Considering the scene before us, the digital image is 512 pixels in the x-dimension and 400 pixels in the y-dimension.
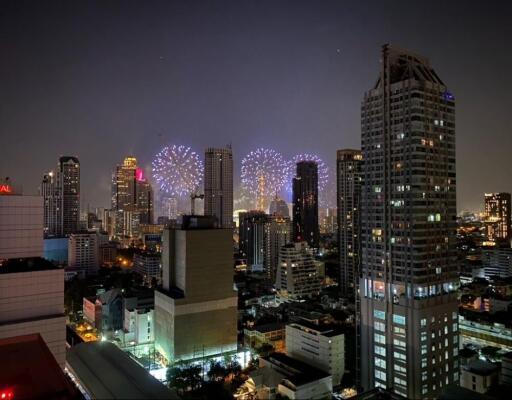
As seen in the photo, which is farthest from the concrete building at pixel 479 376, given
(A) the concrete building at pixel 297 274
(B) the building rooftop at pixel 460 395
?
(A) the concrete building at pixel 297 274

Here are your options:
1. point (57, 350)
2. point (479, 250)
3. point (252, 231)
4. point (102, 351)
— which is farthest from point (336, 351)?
point (479, 250)

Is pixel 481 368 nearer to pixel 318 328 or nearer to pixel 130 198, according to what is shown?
pixel 318 328

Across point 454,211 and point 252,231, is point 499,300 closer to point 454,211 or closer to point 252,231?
point 454,211

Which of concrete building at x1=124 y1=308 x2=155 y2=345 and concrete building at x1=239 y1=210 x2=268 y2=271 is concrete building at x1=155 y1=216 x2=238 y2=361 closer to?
concrete building at x1=124 y1=308 x2=155 y2=345

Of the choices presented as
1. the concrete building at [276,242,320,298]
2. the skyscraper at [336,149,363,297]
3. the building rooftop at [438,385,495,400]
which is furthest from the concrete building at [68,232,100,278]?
the building rooftop at [438,385,495,400]

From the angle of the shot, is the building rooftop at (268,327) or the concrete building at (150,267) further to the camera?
the concrete building at (150,267)

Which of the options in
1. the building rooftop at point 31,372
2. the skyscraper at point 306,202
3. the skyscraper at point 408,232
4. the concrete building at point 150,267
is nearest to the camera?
the building rooftop at point 31,372

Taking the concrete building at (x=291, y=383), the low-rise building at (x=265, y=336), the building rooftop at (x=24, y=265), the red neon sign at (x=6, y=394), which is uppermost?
the building rooftop at (x=24, y=265)

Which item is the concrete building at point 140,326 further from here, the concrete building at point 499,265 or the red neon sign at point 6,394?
the concrete building at point 499,265
